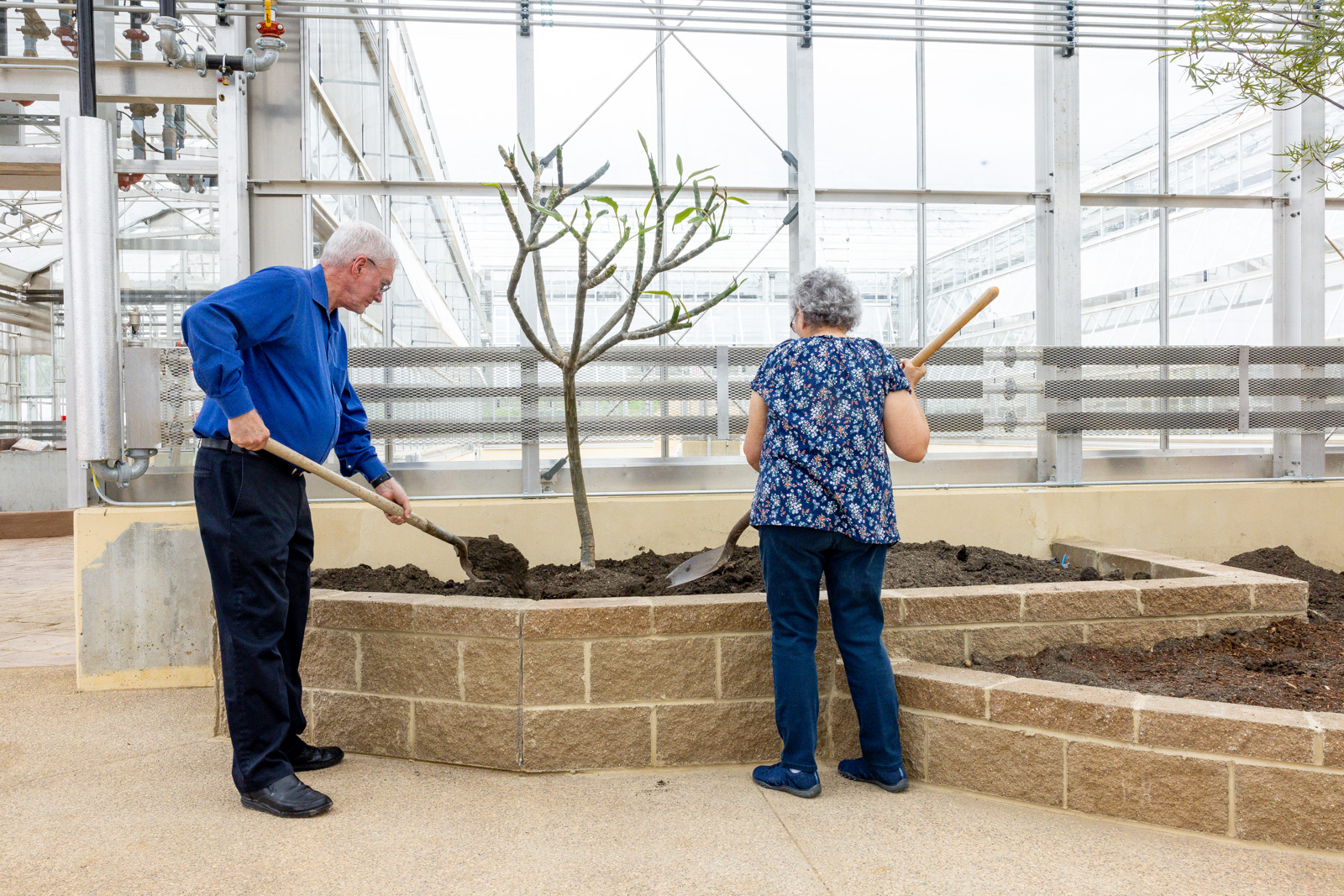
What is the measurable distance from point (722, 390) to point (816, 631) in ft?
7.00

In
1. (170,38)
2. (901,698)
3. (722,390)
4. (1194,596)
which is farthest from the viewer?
(722,390)

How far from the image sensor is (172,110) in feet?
14.2

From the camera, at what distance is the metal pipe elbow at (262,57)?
3828 mm

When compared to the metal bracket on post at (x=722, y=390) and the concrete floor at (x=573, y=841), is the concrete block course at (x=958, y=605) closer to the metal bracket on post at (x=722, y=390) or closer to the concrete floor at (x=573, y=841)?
the concrete floor at (x=573, y=841)

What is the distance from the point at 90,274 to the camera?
3521 mm

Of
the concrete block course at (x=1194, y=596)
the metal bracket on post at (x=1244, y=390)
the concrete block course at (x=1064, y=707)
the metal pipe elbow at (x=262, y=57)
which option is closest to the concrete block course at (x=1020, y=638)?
the concrete block course at (x=1194, y=596)

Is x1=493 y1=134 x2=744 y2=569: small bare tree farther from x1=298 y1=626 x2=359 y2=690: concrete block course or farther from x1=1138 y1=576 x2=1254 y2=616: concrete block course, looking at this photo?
x1=1138 y1=576 x2=1254 y2=616: concrete block course

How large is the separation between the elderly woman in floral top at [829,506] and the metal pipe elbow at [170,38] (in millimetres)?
3047

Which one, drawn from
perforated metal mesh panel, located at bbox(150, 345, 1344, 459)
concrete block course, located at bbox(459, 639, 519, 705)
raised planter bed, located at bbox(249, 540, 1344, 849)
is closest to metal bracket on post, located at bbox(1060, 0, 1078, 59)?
perforated metal mesh panel, located at bbox(150, 345, 1344, 459)

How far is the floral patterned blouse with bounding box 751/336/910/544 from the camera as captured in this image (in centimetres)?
230

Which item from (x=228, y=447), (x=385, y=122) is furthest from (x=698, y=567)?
(x=385, y=122)

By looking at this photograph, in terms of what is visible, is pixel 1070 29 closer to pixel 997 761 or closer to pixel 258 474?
pixel 997 761

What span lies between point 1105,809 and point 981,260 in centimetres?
453

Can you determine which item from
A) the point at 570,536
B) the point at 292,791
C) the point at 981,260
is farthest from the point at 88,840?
the point at 981,260
